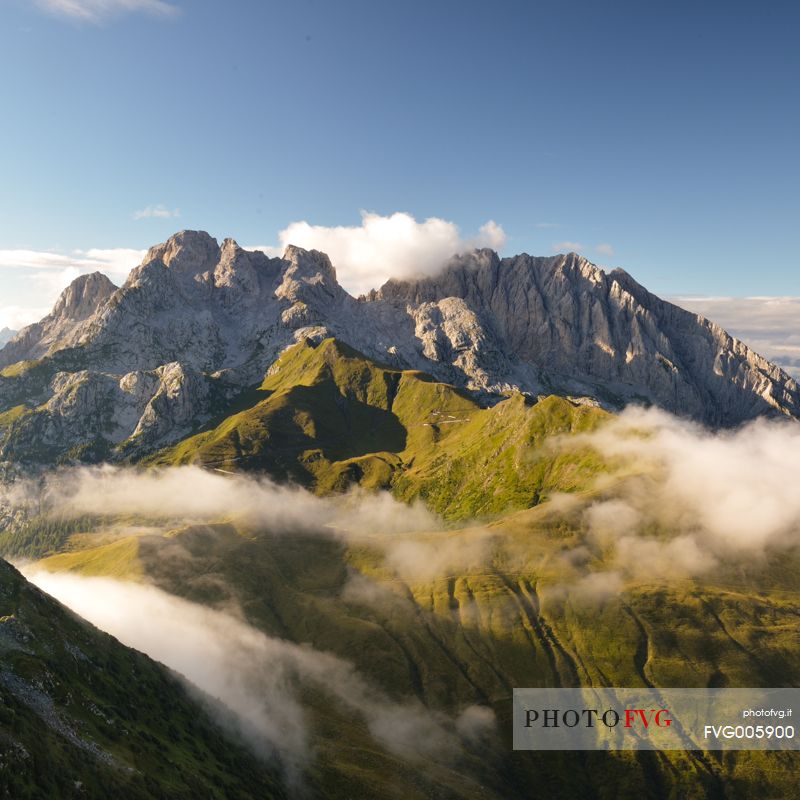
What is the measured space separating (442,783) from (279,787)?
254ft

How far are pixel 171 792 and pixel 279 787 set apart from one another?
68003 mm

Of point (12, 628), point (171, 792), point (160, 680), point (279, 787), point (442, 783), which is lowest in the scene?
point (442, 783)

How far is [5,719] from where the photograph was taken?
76.2 metres

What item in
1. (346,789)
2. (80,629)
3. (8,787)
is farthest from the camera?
(346,789)

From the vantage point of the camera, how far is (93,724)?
101 metres

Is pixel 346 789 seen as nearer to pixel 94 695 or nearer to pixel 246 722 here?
pixel 246 722

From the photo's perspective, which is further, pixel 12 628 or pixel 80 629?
pixel 80 629

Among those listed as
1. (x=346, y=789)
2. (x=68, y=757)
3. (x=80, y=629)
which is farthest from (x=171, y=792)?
(x=346, y=789)

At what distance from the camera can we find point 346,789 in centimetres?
17225

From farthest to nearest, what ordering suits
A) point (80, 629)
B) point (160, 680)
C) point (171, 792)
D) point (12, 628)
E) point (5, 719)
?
point (160, 680) < point (80, 629) < point (12, 628) < point (171, 792) < point (5, 719)

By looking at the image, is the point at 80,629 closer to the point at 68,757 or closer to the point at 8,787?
the point at 68,757

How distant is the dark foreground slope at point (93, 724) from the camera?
249 feet

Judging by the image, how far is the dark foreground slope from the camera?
75.9m

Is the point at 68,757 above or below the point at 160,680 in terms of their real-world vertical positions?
above
